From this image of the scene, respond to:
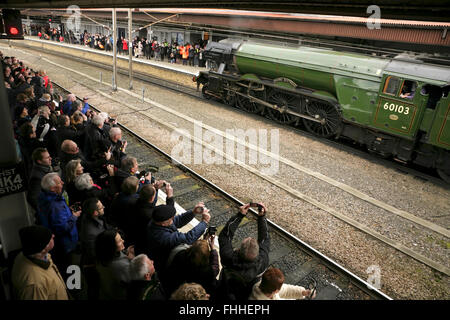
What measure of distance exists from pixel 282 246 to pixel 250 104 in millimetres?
10104

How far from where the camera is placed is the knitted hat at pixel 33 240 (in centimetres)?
283

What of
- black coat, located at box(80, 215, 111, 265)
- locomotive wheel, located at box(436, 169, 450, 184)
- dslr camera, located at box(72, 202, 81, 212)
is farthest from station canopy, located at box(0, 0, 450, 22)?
locomotive wheel, located at box(436, 169, 450, 184)

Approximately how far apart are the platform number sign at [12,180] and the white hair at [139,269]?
5.13 feet

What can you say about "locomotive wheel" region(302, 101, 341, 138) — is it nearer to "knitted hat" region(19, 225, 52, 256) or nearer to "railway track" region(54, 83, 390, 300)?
"railway track" region(54, 83, 390, 300)

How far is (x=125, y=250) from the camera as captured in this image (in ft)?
13.8

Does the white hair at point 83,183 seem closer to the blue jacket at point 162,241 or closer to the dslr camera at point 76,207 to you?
the dslr camera at point 76,207

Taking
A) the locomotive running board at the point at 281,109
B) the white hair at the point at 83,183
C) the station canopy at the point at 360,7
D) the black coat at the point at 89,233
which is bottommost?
the locomotive running board at the point at 281,109

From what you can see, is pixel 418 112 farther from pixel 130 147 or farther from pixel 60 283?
pixel 60 283

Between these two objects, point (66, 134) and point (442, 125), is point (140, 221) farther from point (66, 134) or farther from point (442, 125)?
point (442, 125)

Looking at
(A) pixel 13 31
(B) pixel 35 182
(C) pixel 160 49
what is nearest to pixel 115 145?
(B) pixel 35 182

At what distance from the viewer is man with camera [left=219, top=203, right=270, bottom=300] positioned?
3.04 meters

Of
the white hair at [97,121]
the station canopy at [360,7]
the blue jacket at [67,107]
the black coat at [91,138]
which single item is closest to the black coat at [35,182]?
the black coat at [91,138]

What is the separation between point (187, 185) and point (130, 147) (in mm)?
3200
